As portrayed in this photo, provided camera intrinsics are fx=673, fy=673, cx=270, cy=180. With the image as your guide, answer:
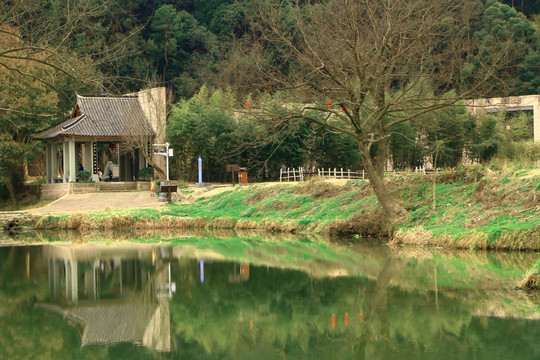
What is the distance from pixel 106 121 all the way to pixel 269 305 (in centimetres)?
2900

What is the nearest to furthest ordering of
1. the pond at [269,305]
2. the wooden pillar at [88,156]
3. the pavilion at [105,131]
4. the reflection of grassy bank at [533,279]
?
the pond at [269,305]
the reflection of grassy bank at [533,279]
the pavilion at [105,131]
the wooden pillar at [88,156]

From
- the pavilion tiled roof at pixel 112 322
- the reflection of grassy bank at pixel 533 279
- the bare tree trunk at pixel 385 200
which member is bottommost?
the pavilion tiled roof at pixel 112 322

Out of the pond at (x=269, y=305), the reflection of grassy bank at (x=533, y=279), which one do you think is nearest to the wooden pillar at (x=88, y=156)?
the pond at (x=269, y=305)

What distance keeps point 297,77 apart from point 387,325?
11100 millimetres

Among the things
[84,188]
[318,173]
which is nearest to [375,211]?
[318,173]

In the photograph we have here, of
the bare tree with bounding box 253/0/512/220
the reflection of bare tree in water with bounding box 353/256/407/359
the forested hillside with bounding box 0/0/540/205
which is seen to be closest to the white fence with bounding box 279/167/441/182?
the forested hillside with bounding box 0/0/540/205

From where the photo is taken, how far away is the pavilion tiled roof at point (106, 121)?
3666 cm

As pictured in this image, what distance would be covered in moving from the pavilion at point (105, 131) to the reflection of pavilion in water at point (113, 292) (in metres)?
17.9

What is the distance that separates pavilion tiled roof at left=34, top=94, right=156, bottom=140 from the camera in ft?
120

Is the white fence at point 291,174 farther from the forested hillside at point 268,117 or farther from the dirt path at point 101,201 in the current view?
the dirt path at point 101,201

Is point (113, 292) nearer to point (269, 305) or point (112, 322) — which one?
point (112, 322)

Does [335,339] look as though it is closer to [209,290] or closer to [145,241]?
[209,290]

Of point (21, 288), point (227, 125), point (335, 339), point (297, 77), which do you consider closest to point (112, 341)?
point (335, 339)

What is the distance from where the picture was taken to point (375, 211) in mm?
21172
